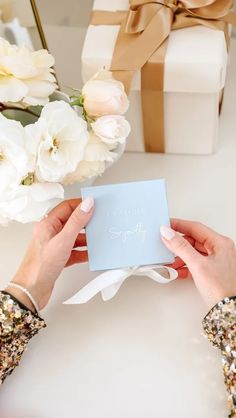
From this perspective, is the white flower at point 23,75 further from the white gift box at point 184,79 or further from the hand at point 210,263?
the hand at point 210,263

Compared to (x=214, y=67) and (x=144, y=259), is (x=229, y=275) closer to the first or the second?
(x=144, y=259)

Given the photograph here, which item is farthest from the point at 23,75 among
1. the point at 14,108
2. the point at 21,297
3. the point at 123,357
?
the point at 123,357

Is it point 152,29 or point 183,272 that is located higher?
point 152,29

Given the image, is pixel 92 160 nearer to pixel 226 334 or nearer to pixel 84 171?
pixel 84 171

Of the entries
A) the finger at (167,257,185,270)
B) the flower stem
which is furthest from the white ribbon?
the flower stem

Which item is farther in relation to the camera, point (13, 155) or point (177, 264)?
point (177, 264)

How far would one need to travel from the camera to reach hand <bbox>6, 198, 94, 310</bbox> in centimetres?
86

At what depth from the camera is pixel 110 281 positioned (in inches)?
34.5

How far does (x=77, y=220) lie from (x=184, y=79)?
282 mm

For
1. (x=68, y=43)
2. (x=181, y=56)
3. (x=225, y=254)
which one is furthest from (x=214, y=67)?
(x=68, y=43)

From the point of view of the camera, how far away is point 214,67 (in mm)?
957

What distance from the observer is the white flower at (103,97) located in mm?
850

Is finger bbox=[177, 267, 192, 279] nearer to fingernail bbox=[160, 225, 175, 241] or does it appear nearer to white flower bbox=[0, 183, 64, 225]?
fingernail bbox=[160, 225, 175, 241]

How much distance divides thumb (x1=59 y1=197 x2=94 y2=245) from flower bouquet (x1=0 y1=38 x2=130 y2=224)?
0.11ft
